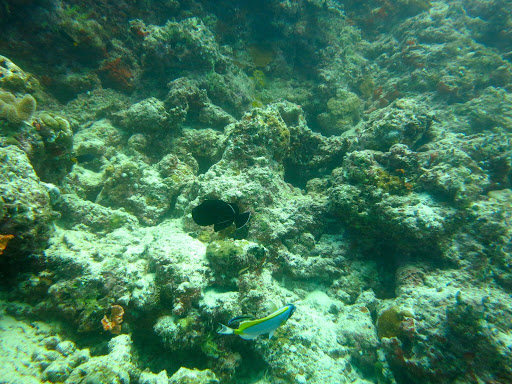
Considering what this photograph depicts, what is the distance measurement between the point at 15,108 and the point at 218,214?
348 cm

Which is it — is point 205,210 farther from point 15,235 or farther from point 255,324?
point 15,235

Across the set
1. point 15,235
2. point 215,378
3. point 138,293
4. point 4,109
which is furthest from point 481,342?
point 4,109

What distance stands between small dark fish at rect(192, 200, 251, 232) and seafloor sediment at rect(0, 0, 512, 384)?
1071 millimetres

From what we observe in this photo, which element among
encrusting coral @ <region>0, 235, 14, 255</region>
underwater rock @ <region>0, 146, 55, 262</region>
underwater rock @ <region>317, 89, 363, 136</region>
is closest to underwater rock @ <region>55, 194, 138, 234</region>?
underwater rock @ <region>0, 146, 55, 262</region>

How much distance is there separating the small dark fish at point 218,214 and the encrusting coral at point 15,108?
320 centimetres

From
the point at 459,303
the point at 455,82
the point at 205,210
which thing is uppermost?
the point at 455,82

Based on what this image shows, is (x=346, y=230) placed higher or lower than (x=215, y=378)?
higher

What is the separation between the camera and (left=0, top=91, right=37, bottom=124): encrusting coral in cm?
315

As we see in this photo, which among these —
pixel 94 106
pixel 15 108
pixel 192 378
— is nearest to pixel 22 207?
pixel 15 108

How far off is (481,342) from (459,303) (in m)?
0.44

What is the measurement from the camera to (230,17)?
9367 mm

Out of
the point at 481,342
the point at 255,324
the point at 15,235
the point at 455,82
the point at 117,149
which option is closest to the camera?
the point at 255,324

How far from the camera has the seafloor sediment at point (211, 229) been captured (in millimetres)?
2764

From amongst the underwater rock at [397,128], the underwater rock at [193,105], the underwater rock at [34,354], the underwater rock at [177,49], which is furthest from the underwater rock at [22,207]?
the underwater rock at [397,128]
